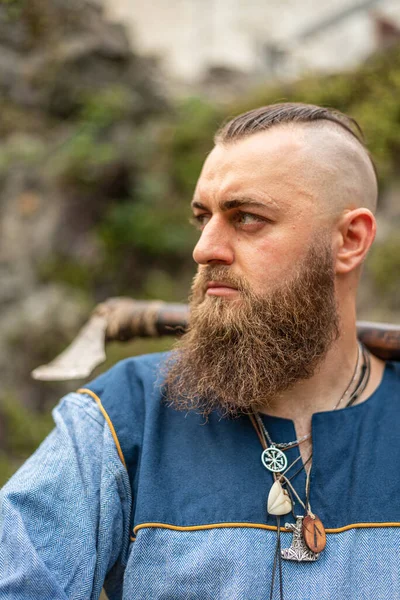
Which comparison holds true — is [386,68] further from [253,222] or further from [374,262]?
[253,222]

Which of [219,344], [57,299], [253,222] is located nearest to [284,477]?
[219,344]

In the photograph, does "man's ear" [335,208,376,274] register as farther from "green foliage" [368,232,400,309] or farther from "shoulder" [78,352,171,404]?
"green foliage" [368,232,400,309]

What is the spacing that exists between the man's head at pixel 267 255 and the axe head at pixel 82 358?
60 cm

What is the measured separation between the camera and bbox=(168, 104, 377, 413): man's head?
1.73 meters

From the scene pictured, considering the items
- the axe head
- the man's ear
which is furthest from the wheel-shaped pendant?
the axe head

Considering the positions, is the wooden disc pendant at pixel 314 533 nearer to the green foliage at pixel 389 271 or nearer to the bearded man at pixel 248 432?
the bearded man at pixel 248 432

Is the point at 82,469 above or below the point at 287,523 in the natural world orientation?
above

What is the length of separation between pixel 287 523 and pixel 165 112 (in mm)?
6646

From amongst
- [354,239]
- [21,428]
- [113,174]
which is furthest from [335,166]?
[113,174]

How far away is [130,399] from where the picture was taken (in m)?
1.77

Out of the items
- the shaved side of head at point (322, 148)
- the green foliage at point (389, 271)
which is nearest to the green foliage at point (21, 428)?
the green foliage at point (389, 271)

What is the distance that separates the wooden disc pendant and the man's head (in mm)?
380

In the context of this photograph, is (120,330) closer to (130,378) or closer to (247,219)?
(130,378)

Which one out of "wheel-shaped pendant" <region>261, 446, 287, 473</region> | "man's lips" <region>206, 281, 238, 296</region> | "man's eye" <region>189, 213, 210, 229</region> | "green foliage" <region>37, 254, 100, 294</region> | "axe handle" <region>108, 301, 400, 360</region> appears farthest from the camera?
"green foliage" <region>37, 254, 100, 294</region>
